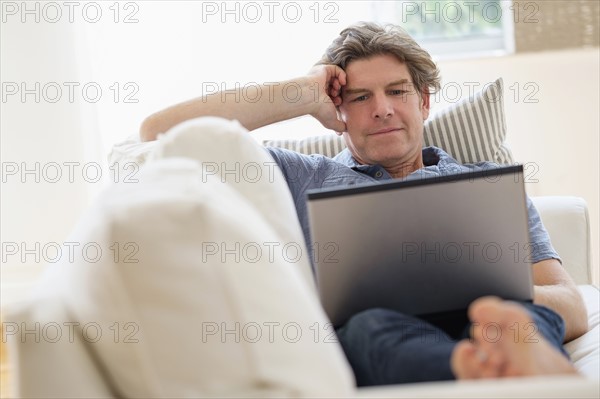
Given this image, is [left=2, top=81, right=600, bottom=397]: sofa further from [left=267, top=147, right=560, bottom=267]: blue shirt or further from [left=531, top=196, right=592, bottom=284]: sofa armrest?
[left=531, top=196, right=592, bottom=284]: sofa armrest

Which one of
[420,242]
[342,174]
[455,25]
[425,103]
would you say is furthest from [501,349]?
[455,25]

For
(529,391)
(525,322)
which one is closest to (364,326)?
(525,322)

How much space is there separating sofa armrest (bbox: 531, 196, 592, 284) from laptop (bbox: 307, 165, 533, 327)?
83 centimetres

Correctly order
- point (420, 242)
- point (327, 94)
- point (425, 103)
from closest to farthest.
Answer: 1. point (420, 242)
2. point (327, 94)
3. point (425, 103)

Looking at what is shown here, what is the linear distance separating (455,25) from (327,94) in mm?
1641

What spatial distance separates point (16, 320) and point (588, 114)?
281cm

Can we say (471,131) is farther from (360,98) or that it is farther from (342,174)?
(342,174)

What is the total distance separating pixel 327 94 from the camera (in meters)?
2.11

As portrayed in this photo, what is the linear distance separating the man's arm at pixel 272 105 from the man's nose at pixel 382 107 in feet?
0.35

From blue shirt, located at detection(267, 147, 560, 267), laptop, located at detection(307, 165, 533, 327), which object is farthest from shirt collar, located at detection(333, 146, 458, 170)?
laptop, located at detection(307, 165, 533, 327)

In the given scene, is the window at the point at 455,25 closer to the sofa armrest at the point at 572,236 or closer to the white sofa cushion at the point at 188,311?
the sofa armrest at the point at 572,236

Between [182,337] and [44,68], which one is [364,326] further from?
[44,68]

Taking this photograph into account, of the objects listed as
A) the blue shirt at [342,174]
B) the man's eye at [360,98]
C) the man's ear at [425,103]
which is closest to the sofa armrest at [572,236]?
the blue shirt at [342,174]

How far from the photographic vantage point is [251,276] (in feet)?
3.20
